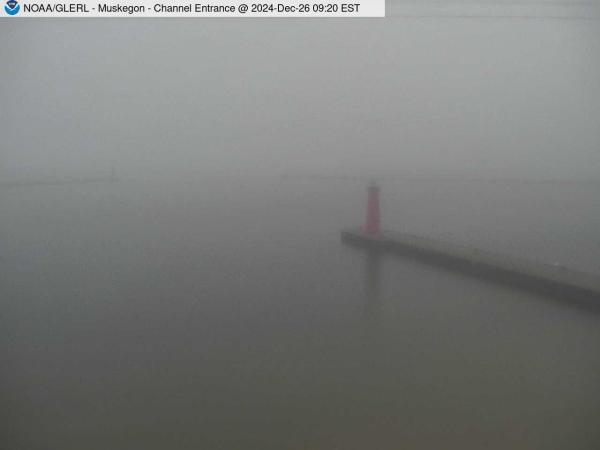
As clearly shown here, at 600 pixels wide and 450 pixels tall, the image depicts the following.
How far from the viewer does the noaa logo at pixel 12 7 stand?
1087 millimetres

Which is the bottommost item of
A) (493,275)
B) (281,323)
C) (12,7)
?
(281,323)

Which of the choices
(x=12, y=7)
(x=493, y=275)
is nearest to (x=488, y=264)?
(x=493, y=275)

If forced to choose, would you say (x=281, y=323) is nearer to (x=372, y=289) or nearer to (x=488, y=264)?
(x=372, y=289)

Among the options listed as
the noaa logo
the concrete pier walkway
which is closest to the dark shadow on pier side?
the concrete pier walkway

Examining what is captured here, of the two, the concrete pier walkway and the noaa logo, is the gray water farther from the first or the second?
the noaa logo

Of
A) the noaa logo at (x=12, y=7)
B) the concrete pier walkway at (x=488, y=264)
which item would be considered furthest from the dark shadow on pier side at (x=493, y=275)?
the noaa logo at (x=12, y=7)

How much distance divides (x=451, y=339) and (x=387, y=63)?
2.08ft

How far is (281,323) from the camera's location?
1190 mm

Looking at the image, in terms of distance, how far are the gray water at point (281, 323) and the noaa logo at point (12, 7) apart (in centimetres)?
37

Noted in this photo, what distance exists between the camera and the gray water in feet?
3.77

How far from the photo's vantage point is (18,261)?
1.17 meters

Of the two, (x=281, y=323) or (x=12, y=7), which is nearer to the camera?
(x=12, y=7)

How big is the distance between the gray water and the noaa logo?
369 millimetres

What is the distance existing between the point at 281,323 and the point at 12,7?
0.88 m
